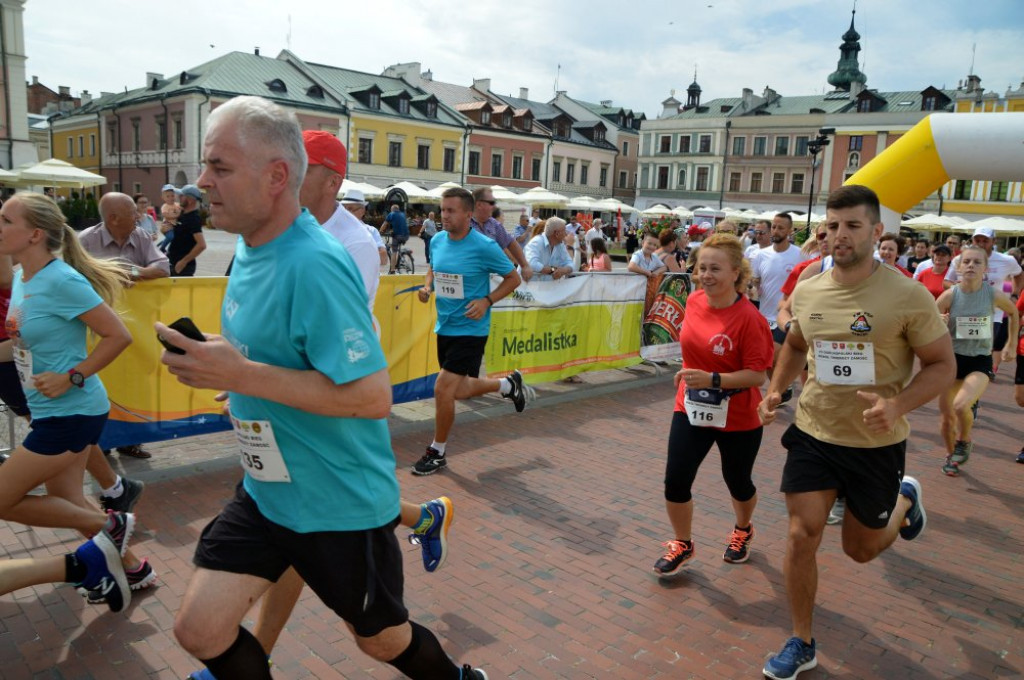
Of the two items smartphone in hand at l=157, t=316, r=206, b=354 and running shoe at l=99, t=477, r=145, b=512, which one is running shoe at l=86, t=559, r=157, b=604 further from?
smartphone in hand at l=157, t=316, r=206, b=354

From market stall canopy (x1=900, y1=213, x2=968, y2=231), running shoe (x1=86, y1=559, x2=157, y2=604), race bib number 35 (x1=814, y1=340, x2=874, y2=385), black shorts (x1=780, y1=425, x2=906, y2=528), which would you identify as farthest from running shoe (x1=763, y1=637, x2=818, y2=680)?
market stall canopy (x1=900, y1=213, x2=968, y2=231)

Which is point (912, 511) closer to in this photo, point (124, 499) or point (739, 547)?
point (739, 547)

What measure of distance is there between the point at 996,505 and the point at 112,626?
6222 millimetres

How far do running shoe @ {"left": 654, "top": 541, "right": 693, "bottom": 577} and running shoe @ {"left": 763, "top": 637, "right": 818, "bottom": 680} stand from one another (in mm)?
914

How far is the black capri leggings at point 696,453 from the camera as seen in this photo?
4148 mm

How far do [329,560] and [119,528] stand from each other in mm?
1950

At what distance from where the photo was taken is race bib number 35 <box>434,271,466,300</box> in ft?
19.4

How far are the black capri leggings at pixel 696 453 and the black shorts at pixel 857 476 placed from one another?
2.25ft

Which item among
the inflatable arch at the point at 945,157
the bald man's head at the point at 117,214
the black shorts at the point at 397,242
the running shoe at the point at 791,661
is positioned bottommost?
the running shoe at the point at 791,661

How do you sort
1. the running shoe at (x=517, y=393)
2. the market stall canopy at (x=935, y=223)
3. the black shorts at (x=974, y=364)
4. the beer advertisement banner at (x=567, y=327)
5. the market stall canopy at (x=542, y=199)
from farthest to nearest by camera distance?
the market stall canopy at (x=935, y=223)
the market stall canopy at (x=542, y=199)
the beer advertisement banner at (x=567, y=327)
the running shoe at (x=517, y=393)
the black shorts at (x=974, y=364)

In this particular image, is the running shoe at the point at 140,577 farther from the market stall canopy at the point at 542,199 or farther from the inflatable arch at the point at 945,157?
the market stall canopy at the point at 542,199

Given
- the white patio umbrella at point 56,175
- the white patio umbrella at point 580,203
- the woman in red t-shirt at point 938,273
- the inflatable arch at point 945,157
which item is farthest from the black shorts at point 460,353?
the white patio umbrella at point 580,203

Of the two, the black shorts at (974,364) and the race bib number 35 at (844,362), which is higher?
the race bib number 35 at (844,362)

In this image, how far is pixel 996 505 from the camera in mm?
5941
